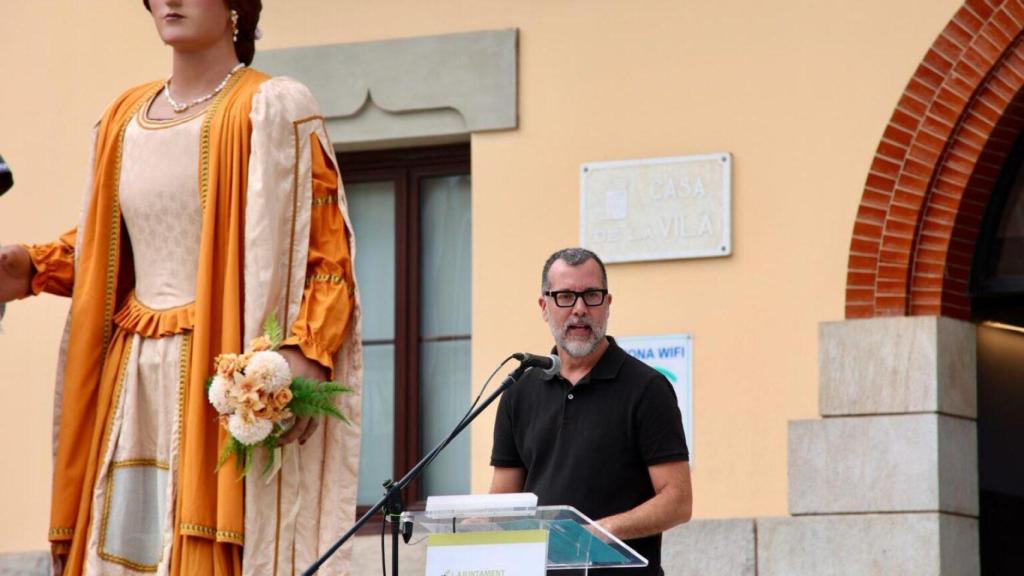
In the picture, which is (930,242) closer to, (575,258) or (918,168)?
(918,168)

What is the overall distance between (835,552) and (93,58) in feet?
13.2

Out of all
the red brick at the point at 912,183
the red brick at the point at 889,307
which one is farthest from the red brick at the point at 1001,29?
the red brick at the point at 889,307

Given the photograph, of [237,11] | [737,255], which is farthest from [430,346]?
[237,11]

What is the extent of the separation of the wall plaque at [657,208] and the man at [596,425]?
2.56 m

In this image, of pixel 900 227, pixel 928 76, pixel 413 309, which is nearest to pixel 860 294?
pixel 900 227

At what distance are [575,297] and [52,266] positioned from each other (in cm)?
153

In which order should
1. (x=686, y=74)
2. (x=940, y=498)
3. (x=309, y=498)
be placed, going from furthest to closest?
(x=686, y=74) → (x=940, y=498) → (x=309, y=498)

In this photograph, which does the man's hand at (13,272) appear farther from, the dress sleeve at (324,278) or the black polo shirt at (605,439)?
the black polo shirt at (605,439)

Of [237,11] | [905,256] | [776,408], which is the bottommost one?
[776,408]

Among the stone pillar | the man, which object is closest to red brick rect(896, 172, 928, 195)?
the stone pillar

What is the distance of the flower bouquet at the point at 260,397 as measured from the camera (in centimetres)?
604

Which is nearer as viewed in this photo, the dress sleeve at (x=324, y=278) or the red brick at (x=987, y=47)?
the dress sleeve at (x=324, y=278)

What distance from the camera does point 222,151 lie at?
6.44 metres

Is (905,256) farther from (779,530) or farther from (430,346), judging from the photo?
(430,346)
